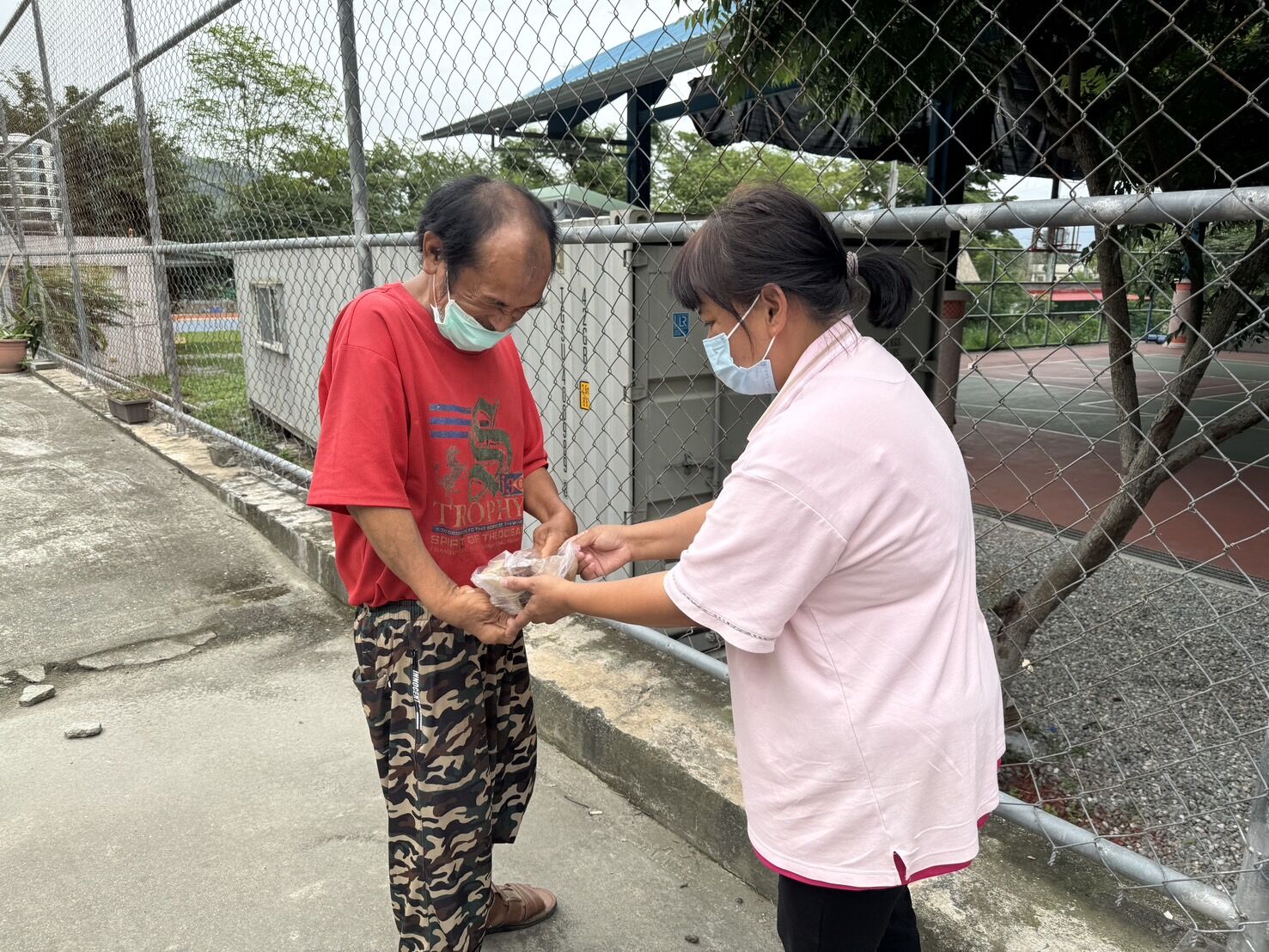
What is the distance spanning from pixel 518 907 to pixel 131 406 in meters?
6.64

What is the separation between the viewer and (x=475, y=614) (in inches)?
59.6

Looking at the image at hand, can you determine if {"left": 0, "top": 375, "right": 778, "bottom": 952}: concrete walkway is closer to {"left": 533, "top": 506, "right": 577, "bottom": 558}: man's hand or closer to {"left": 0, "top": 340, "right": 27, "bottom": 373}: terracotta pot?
{"left": 533, "top": 506, "right": 577, "bottom": 558}: man's hand

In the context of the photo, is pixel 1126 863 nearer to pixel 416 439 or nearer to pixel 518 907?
pixel 518 907

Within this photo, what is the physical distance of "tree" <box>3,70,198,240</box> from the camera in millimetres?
6023

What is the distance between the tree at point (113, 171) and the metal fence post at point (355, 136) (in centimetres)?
314

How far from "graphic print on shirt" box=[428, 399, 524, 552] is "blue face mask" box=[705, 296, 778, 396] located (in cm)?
53

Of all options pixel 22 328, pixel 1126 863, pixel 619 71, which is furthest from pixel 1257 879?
pixel 22 328

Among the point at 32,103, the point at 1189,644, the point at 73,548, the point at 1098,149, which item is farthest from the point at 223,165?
the point at 32,103

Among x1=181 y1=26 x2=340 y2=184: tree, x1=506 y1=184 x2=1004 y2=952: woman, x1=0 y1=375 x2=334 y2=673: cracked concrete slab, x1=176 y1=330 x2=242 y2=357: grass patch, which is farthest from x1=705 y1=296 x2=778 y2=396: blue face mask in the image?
x1=176 y1=330 x2=242 y2=357: grass patch

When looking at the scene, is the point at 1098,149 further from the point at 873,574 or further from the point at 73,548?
the point at 73,548

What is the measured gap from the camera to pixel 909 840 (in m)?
1.21

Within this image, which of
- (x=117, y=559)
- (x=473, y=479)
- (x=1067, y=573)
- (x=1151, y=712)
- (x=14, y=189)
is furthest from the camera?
(x=14, y=189)

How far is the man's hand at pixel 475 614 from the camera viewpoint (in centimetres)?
151

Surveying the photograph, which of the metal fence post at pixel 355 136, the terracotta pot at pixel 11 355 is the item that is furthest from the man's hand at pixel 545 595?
the terracotta pot at pixel 11 355
